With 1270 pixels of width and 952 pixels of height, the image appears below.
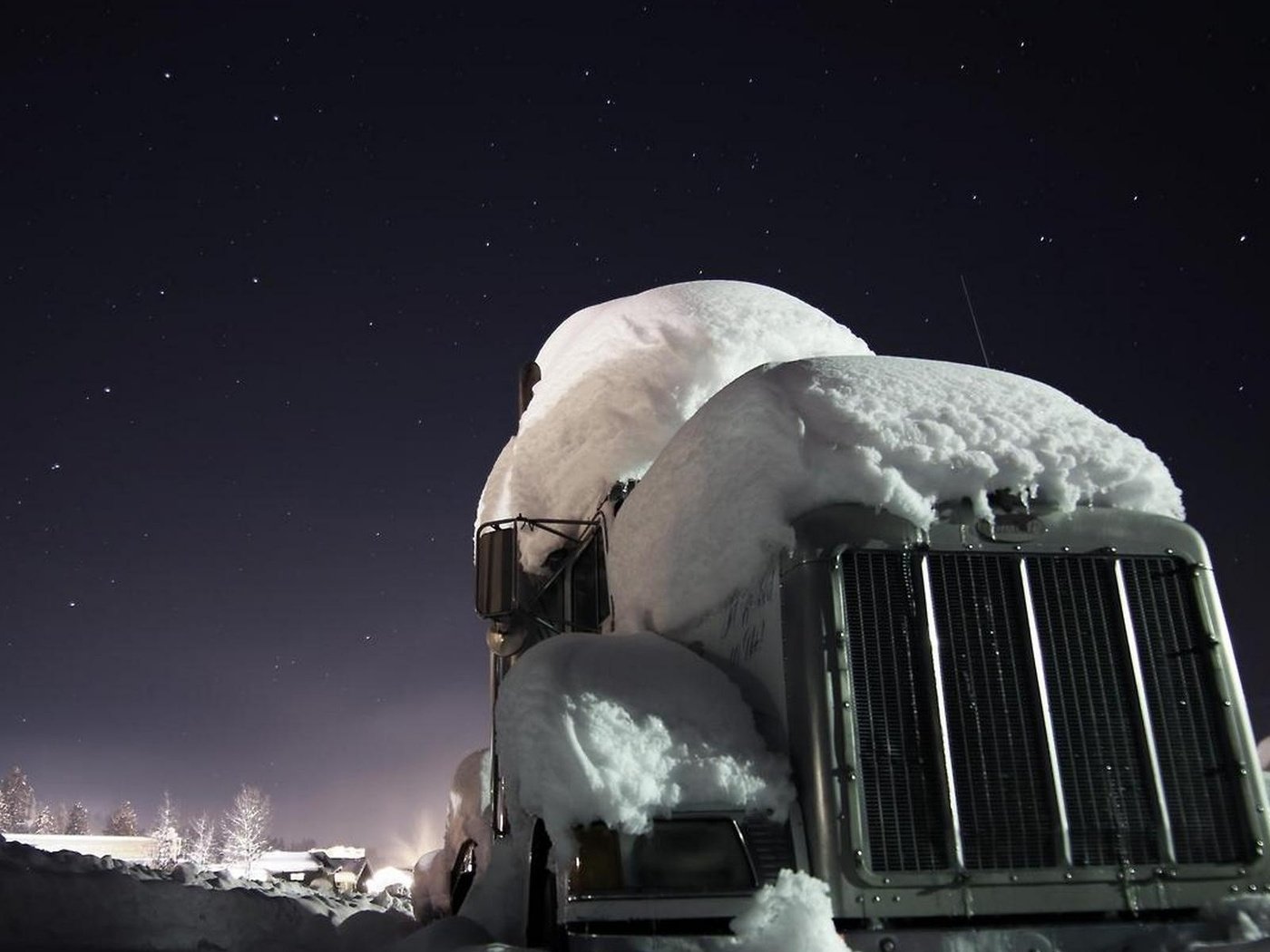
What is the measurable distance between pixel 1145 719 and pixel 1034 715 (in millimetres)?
431

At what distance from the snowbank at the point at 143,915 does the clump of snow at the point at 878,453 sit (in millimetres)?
3079

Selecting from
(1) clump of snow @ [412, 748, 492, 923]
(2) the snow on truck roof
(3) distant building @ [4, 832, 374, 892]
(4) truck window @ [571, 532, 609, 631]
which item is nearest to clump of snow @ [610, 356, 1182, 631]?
(2) the snow on truck roof

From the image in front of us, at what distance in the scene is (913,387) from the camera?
393cm

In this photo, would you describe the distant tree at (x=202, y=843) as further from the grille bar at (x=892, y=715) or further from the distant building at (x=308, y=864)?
the grille bar at (x=892, y=715)

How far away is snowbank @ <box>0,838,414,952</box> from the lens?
17.7 feet

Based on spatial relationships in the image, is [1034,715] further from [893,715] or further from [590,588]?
[590,588]

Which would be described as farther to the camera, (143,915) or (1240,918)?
(143,915)

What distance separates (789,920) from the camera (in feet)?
9.92

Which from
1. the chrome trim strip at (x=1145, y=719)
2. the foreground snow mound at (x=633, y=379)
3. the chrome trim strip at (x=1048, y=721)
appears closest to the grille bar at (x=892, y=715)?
the chrome trim strip at (x=1048, y=721)

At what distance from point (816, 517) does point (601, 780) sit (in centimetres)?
126

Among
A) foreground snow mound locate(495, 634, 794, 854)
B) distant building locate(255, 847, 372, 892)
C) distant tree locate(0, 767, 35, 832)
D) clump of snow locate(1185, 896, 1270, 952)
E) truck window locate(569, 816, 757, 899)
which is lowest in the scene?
clump of snow locate(1185, 896, 1270, 952)

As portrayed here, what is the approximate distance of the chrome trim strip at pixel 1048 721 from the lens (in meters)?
3.36

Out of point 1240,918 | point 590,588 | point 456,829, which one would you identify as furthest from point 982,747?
point 456,829

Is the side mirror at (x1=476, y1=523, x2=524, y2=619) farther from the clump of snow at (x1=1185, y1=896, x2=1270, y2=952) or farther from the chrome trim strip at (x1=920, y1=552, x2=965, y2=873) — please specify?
the clump of snow at (x1=1185, y1=896, x2=1270, y2=952)
